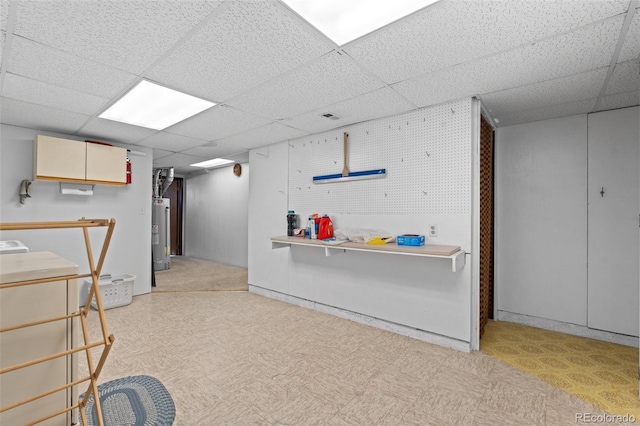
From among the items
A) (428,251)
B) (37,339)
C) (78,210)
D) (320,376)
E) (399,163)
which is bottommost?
(320,376)

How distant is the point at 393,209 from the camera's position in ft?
10.6

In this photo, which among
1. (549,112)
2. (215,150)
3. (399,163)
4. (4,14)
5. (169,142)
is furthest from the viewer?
(215,150)

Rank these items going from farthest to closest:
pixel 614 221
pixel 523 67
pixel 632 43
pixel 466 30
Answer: pixel 614 221, pixel 523 67, pixel 632 43, pixel 466 30

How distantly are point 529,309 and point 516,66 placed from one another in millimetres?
2609

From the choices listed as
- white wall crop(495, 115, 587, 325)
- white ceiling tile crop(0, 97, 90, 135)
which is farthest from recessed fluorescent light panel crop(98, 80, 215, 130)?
white wall crop(495, 115, 587, 325)

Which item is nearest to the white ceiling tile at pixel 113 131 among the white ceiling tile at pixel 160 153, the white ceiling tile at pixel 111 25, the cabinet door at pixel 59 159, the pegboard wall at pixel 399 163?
the cabinet door at pixel 59 159

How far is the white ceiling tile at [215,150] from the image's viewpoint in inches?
184

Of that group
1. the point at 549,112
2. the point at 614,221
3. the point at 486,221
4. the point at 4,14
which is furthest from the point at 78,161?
the point at 614,221

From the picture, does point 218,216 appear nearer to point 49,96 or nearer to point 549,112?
point 49,96

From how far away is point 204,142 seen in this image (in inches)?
173

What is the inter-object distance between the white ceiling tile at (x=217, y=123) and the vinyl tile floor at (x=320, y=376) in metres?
2.25

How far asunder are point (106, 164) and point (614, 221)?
573 cm

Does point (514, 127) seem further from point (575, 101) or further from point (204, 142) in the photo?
point (204, 142)

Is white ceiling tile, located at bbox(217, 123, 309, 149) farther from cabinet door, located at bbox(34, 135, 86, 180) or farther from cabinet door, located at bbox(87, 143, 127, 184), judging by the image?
cabinet door, located at bbox(34, 135, 86, 180)
